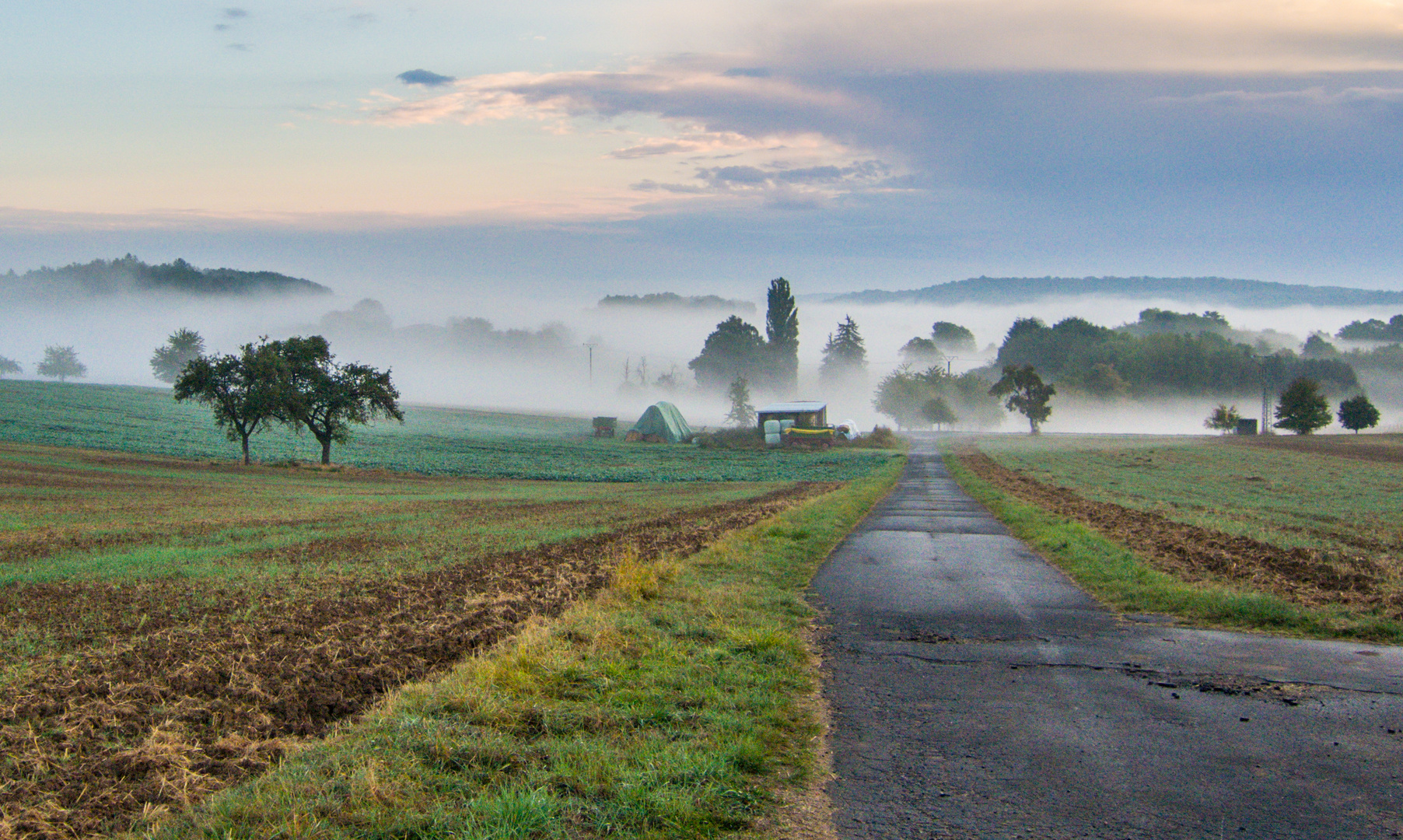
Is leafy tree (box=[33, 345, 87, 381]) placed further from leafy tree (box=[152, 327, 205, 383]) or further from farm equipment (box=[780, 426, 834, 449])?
farm equipment (box=[780, 426, 834, 449])

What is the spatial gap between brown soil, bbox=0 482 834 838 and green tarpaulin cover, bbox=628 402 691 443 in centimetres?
7849

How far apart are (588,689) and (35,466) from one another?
44288mm

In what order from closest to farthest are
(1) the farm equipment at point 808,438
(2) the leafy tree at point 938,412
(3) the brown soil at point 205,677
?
1. (3) the brown soil at point 205,677
2. (1) the farm equipment at point 808,438
3. (2) the leafy tree at point 938,412

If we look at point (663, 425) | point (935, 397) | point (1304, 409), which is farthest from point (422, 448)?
point (935, 397)

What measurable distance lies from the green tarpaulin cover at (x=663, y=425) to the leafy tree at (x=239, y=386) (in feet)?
152

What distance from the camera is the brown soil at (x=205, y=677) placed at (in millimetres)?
6152

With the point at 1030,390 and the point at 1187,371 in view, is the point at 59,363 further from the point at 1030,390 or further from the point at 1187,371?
the point at 1187,371

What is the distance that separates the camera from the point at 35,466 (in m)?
41.4

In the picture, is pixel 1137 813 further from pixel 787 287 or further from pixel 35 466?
pixel 787 287

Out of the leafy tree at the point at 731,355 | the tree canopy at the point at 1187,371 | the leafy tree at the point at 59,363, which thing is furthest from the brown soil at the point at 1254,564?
the leafy tree at the point at 59,363

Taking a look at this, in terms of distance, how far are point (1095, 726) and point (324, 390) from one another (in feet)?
177

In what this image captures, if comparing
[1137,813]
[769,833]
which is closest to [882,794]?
[769,833]

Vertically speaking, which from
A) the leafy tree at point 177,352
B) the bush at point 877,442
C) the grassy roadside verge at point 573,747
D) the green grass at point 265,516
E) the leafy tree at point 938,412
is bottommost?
the green grass at point 265,516

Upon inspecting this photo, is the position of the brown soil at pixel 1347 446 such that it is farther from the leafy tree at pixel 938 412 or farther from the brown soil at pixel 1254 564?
the leafy tree at pixel 938 412
